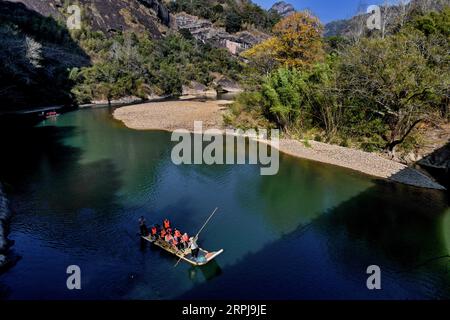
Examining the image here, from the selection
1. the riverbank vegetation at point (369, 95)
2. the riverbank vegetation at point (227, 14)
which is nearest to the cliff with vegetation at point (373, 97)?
the riverbank vegetation at point (369, 95)

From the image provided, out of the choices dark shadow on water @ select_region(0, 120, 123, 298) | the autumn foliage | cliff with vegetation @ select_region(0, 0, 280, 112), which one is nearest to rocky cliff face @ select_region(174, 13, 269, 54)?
cliff with vegetation @ select_region(0, 0, 280, 112)

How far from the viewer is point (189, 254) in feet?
63.4

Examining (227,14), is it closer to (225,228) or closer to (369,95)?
(369,95)

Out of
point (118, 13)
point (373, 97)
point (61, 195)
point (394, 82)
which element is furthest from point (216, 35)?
point (61, 195)

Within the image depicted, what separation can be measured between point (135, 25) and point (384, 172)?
385ft

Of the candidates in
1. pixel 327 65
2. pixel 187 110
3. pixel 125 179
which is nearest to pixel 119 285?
pixel 125 179

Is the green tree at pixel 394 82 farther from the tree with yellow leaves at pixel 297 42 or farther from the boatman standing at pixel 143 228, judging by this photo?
the boatman standing at pixel 143 228

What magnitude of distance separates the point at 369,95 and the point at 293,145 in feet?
31.5

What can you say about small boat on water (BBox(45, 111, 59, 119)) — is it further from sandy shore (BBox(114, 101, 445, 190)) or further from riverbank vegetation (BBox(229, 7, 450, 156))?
riverbank vegetation (BBox(229, 7, 450, 156))

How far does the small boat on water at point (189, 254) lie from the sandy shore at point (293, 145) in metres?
20.0

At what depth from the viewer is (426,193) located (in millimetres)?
29141

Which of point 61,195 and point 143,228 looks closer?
point 143,228

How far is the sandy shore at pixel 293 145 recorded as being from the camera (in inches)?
1284
